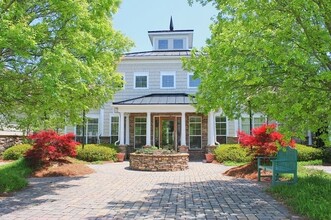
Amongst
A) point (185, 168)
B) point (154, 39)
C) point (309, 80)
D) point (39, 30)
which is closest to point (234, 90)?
point (309, 80)

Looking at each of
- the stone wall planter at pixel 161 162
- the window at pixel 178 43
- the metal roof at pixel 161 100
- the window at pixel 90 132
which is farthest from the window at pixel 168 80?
the stone wall planter at pixel 161 162

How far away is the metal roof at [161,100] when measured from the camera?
2216cm

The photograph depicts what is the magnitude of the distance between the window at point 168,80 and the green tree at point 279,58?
1648 cm

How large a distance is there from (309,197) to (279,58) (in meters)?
3.47

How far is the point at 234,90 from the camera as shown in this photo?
8.80m

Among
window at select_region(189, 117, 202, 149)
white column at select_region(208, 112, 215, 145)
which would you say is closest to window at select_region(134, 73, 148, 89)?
window at select_region(189, 117, 202, 149)

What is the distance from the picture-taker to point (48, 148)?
561 inches

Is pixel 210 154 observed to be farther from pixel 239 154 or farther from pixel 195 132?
pixel 195 132

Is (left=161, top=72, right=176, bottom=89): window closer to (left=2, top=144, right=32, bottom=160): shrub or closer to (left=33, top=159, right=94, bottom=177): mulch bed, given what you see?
(left=2, top=144, right=32, bottom=160): shrub

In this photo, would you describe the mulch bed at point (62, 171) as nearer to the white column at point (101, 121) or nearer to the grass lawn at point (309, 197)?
the grass lawn at point (309, 197)

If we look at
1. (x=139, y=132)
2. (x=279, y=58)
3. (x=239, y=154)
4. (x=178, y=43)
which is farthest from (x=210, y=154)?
(x=279, y=58)

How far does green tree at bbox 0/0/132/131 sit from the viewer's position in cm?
759

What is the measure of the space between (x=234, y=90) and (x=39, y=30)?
517cm

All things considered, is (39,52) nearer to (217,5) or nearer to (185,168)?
(217,5)
